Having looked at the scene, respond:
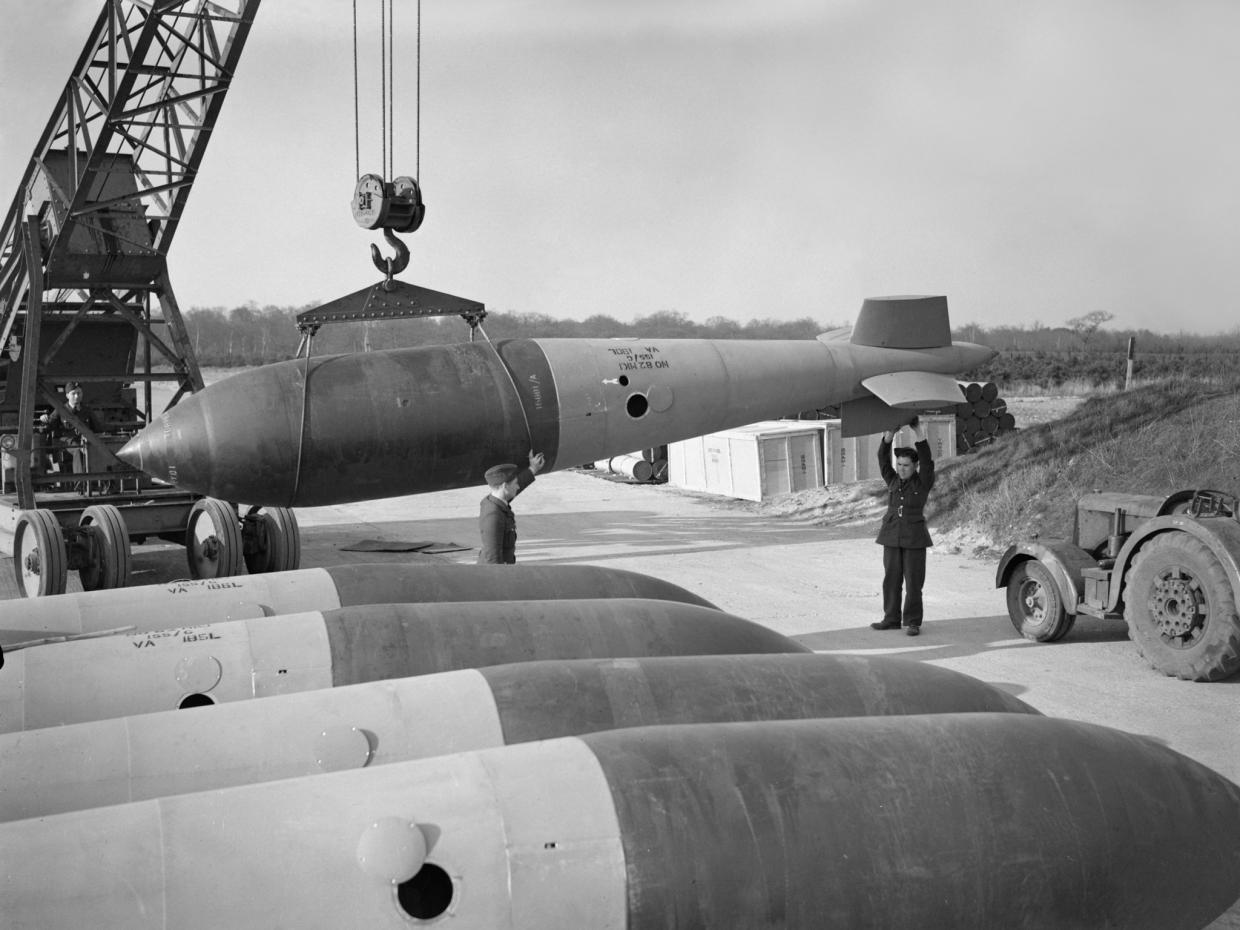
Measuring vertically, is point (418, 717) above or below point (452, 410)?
below

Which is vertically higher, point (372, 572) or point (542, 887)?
point (372, 572)

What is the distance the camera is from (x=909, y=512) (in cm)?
1037

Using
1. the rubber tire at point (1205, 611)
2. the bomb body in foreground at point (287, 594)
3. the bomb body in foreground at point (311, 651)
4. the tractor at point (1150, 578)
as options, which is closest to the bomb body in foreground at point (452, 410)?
the bomb body in foreground at point (287, 594)

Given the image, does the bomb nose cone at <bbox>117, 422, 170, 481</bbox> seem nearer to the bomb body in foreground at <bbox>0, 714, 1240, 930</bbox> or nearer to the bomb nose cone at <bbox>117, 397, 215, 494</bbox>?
the bomb nose cone at <bbox>117, 397, 215, 494</bbox>

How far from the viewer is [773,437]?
66.4 feet

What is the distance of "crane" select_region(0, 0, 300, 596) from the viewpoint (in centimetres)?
Answer: 1223

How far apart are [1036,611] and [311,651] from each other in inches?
253

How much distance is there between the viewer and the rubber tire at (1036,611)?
9.59m

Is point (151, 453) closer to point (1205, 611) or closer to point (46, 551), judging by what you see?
point (46, 551)

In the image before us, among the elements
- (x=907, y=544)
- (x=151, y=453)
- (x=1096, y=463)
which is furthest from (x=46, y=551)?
(x=1096, y=463)

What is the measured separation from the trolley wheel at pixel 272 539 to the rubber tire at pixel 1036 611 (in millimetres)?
7054

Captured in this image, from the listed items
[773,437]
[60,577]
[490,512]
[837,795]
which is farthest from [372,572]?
[773,437]

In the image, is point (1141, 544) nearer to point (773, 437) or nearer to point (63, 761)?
point (63, 761)

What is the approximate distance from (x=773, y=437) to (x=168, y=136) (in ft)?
34.8
